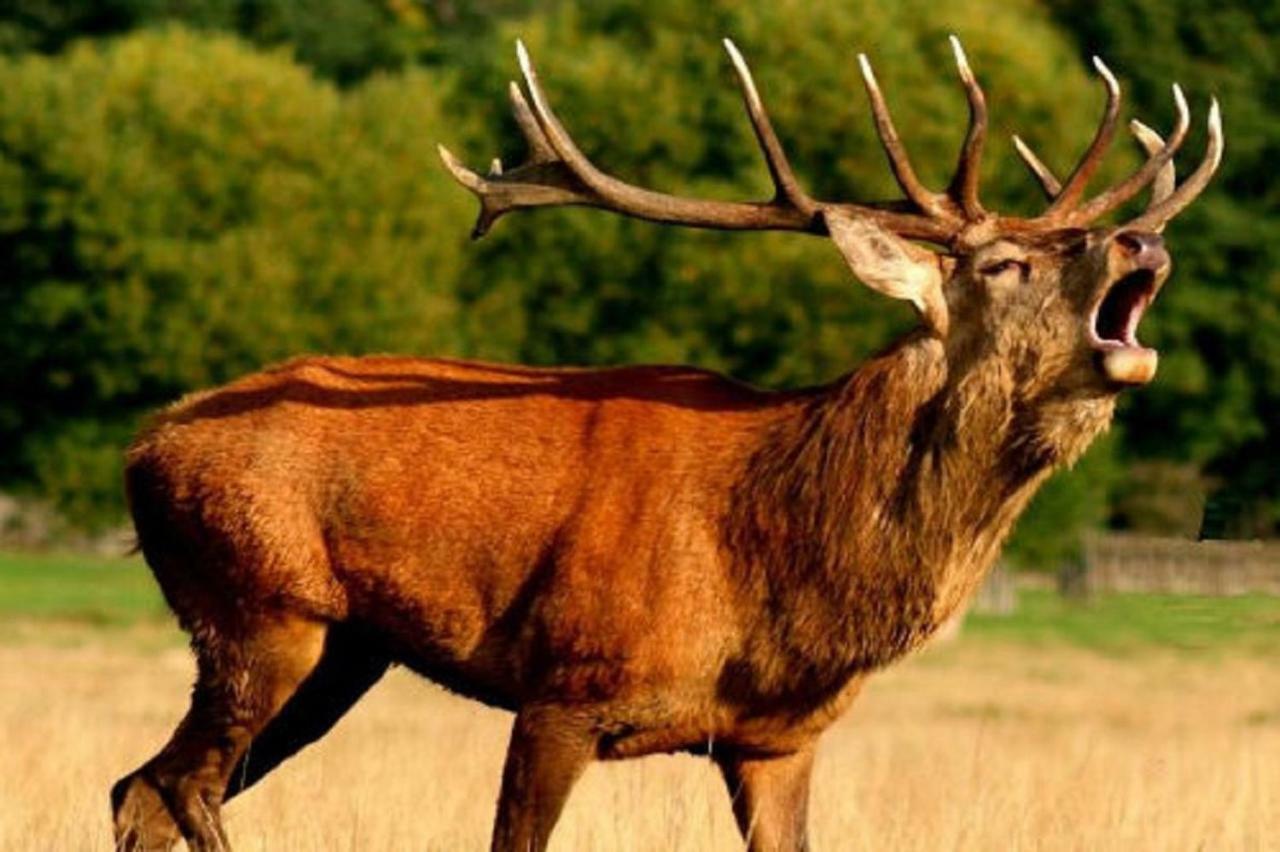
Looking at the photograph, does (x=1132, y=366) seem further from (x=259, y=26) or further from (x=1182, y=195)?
(x=259, y=26)

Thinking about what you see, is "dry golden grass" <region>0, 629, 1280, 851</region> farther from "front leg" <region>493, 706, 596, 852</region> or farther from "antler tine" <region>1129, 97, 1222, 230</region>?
"antler tine" <region>1129, 97, 1222, 230</region>

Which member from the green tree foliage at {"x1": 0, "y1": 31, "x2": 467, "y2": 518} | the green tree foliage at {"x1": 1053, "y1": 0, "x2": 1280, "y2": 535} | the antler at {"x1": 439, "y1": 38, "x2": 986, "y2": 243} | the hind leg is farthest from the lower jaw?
the green tree foliage at {"x1": 1053, "y1": 0, "x2": 1280, "y2": 535}

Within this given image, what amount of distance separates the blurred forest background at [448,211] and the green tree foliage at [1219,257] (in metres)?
5.21

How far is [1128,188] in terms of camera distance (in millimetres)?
9656

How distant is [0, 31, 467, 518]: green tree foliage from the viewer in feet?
148

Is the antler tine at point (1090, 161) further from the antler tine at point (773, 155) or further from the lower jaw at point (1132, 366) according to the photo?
the lower jaw at point (1132, 366)

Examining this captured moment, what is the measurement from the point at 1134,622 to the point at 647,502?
25707mm

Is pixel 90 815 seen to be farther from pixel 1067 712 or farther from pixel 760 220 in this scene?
pixel 1067 712

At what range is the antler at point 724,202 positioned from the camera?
30.8 ft

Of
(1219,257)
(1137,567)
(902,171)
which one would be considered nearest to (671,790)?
(902,171)

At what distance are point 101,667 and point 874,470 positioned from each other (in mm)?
18856

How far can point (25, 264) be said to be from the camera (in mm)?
46906

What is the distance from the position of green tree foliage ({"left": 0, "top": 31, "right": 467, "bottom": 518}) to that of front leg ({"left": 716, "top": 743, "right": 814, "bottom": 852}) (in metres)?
35.4

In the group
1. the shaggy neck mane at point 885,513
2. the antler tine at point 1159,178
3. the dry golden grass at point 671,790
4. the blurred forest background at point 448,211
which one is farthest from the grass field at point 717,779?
the blurred forest background at point 448,211
